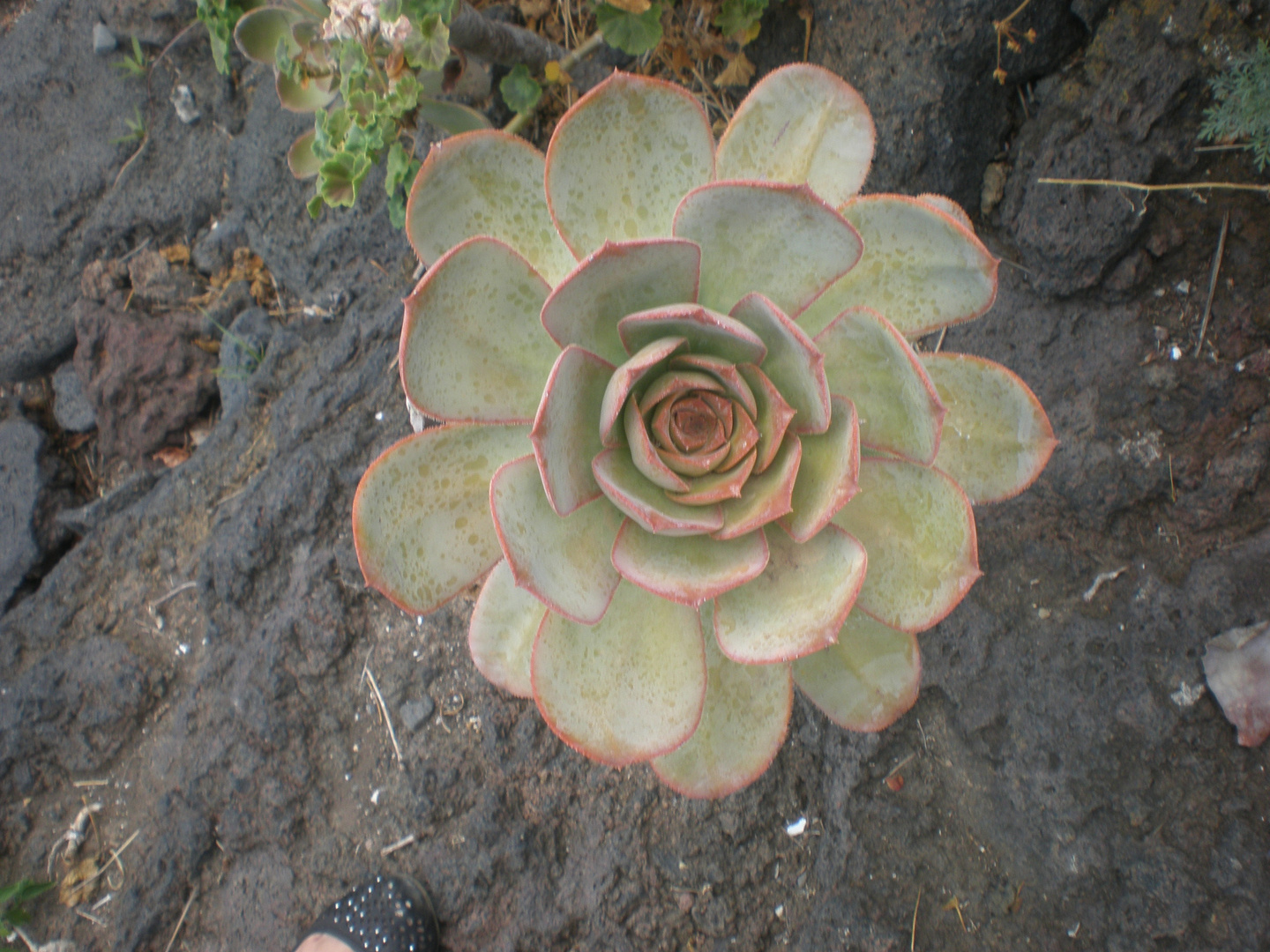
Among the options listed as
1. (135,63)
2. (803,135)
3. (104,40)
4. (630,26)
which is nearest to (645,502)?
(803,135)

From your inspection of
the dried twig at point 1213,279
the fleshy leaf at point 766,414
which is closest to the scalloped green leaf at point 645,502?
the fleshy leaf at point 766,414

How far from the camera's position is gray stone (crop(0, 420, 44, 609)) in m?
2.26

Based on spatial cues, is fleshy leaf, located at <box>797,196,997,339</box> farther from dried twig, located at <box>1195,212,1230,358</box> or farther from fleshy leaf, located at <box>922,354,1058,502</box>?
dried twig, located at <box>1195,212,1230,358</box>

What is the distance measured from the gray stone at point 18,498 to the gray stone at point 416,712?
4.46 feet

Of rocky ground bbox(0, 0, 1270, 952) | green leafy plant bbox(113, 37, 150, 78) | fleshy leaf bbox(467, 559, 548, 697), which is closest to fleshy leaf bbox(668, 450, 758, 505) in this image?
fleshy leaf bbox(467, 559, 548, 697)

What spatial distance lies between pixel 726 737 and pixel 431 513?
596 mm

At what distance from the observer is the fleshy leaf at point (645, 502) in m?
0.98

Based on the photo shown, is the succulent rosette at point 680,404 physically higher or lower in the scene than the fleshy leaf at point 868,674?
higher

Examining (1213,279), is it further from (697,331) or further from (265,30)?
(265,30)

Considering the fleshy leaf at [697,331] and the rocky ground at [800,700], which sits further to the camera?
the rocky ground at [800,700]

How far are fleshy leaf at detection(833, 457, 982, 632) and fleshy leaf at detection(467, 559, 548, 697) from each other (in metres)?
0.52

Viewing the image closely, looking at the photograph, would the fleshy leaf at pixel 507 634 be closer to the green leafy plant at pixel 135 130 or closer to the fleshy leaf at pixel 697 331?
Answer: the fleshy leaf at pixel 697 331

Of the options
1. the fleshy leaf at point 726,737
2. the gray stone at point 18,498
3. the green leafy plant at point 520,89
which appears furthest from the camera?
the gray stone at point 18,498

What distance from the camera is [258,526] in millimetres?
1906
